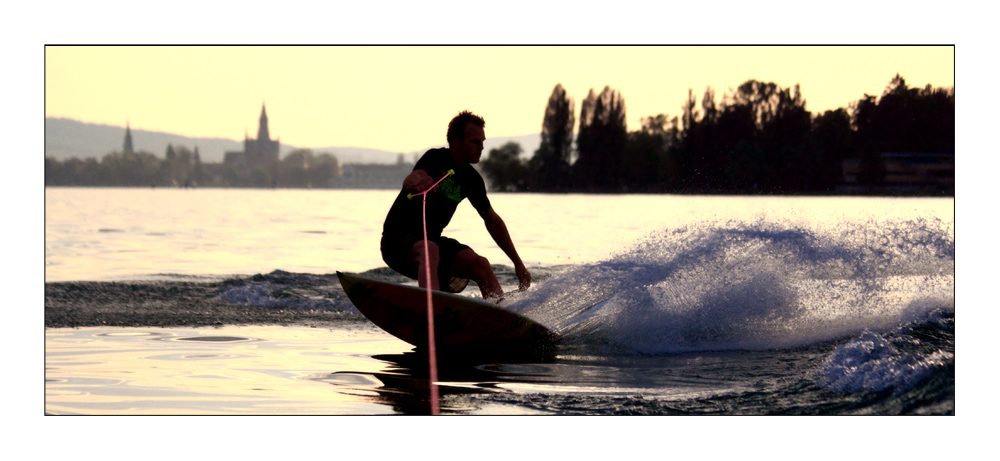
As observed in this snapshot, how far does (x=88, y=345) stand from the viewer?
6.69 m

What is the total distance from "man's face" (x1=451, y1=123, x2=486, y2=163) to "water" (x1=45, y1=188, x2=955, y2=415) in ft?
4.19

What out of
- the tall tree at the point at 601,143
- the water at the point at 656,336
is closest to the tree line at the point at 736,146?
the tall tree at the point at 601,143

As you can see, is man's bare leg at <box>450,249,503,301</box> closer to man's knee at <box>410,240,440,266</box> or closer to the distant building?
man's knee at <box>410,240,440,266</box>

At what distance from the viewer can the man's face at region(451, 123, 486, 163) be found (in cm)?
625

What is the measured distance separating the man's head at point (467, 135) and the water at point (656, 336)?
1.29 metres

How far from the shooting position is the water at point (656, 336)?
4902mm

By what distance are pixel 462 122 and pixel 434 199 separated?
23.1 inches

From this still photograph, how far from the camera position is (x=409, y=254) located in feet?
20.1

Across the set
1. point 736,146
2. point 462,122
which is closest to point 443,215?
point 462,122

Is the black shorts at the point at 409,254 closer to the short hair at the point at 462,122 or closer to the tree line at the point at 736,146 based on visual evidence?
the short hair at the point at 462,122

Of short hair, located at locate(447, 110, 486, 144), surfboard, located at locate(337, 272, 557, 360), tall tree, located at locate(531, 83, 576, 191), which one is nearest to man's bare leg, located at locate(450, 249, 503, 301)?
surfboard, located at locate(337, 272, 557, 360)

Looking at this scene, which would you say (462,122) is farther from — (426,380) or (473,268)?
(426,380)

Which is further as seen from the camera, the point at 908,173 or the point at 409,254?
the point at 908,173

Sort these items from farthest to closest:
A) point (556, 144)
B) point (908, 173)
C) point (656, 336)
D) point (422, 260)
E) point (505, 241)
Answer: point (556, 144)
point (908, 173)
point (656, 336)
point (505, 241)
point (422, 260)
